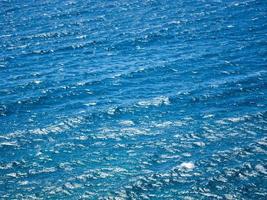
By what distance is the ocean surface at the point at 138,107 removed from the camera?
3053 centimetres

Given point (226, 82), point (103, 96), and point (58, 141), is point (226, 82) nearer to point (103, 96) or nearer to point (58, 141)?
point (103, 96)

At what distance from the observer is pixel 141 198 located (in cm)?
2853

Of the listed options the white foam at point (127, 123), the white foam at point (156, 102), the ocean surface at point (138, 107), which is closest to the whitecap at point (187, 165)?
the ocean surface at point (138, 107)

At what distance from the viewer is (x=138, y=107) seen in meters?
40.6

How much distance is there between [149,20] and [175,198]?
44271mm

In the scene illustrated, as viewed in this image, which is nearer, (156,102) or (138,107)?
(138,107)

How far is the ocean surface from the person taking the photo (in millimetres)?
30531

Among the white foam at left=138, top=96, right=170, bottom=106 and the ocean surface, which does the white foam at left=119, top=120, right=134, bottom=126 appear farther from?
the white foam at left=138, top=96, right=170, bottom=106

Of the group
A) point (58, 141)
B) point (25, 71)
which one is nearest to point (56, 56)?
point (25, 71)

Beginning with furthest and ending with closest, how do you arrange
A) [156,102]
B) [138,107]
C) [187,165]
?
[156,102], [138,107], [187,165]

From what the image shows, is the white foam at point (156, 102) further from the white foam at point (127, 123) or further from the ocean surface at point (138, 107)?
the white foam at point (127, 123)

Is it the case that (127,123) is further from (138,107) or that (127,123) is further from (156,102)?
(156,102)

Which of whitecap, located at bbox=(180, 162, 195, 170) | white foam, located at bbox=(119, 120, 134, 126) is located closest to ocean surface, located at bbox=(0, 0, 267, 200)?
whitecap, located at bbox=(180, 162, 195, 170)

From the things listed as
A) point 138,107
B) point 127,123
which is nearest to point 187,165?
point 127,123
